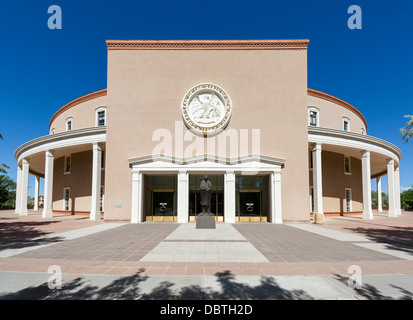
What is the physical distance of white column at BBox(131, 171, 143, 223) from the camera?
59.8ft

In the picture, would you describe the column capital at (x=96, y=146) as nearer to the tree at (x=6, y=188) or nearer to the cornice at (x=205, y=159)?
the cornice at (x=205, y=159)

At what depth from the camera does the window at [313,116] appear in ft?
83.4

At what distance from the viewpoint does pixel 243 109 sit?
19844 mm

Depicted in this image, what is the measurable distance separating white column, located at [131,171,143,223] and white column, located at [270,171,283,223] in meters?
10.2

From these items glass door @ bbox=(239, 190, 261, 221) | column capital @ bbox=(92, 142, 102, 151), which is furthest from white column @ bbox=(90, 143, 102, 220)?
→ glass door @ bbox=(239, 190, 261, 221)

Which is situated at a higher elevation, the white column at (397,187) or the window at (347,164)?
the window at (347,164)

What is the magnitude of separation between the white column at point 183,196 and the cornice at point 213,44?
10.8 meters

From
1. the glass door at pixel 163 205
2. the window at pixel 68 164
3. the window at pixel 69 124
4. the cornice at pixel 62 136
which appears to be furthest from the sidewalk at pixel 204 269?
the window at pixel 69 124

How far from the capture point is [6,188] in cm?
4641

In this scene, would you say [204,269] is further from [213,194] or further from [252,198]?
[252,198]

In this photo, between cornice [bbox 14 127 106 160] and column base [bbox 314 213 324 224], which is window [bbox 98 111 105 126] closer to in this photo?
cornice [bbox 14 127 106 160]

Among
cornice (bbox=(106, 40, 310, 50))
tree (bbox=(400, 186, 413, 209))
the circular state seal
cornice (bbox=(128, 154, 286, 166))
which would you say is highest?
cornice (bbox=(106, 40, 310, 50))
